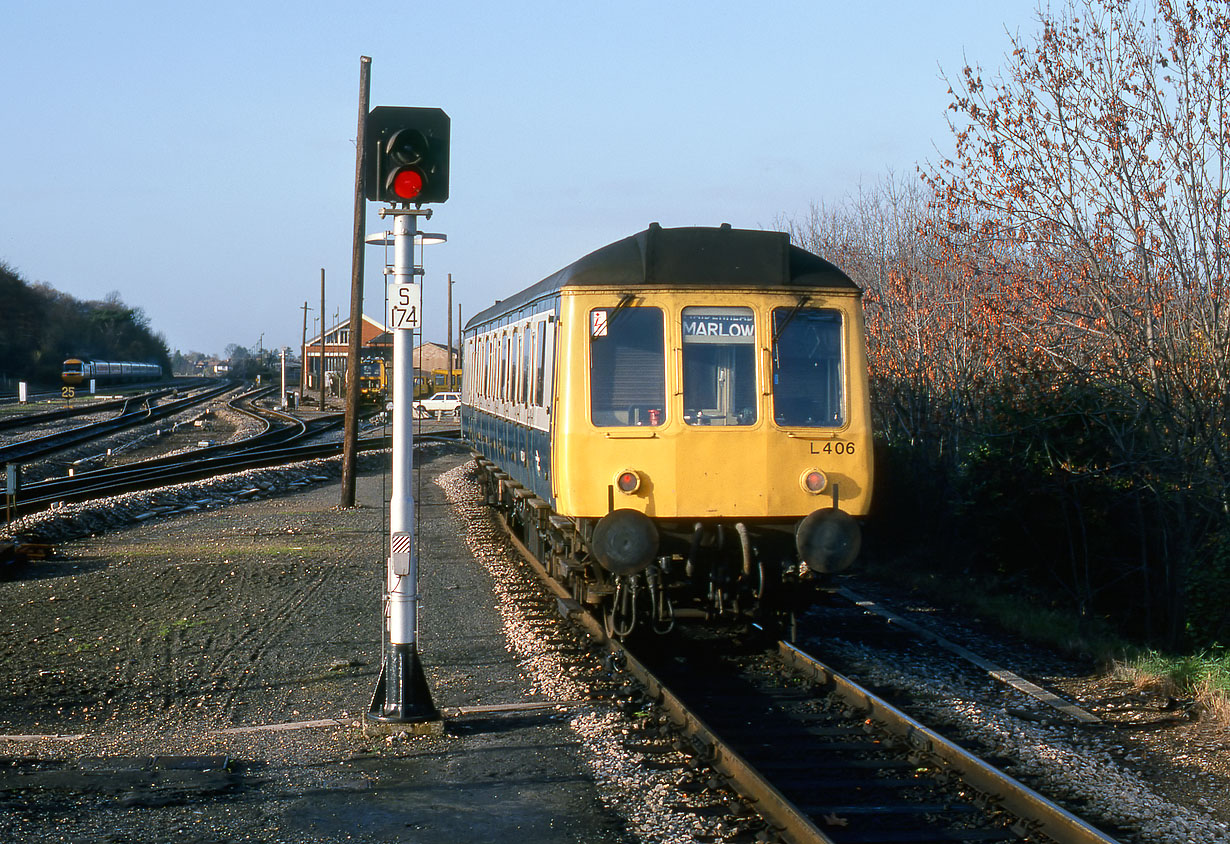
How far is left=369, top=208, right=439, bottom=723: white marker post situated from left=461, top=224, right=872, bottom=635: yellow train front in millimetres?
1450

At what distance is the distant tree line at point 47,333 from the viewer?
2896 inches

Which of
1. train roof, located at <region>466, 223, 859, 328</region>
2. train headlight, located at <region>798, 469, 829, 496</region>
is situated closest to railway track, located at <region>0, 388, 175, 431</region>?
train roof, located at <region>466, 223, 859, 328</region>

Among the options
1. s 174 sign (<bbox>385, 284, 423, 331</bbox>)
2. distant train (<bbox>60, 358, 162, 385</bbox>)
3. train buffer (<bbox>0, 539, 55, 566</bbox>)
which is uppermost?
distant train (<bbox>60, 358, 162, 385</bbox>)

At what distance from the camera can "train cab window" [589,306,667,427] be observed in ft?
27.1

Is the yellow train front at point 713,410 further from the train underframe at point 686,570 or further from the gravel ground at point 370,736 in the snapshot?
the gravel ground at point 370,736

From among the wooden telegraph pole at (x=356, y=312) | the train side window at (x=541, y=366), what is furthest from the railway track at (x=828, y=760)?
the wooden telegraph pole at (x=356, y=312)

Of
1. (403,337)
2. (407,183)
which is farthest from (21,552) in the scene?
(407,183)

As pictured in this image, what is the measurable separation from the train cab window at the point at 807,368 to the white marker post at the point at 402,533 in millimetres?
2604

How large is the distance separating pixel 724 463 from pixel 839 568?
3.36 feet

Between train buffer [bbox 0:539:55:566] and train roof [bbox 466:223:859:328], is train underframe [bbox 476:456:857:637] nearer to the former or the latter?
train roof [bbox 466:223:859:328]

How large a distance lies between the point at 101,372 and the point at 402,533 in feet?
235

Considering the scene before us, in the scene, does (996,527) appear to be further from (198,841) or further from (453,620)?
(198,841)

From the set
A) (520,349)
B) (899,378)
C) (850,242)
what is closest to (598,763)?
(520,349)

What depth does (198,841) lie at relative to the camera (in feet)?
16.5
